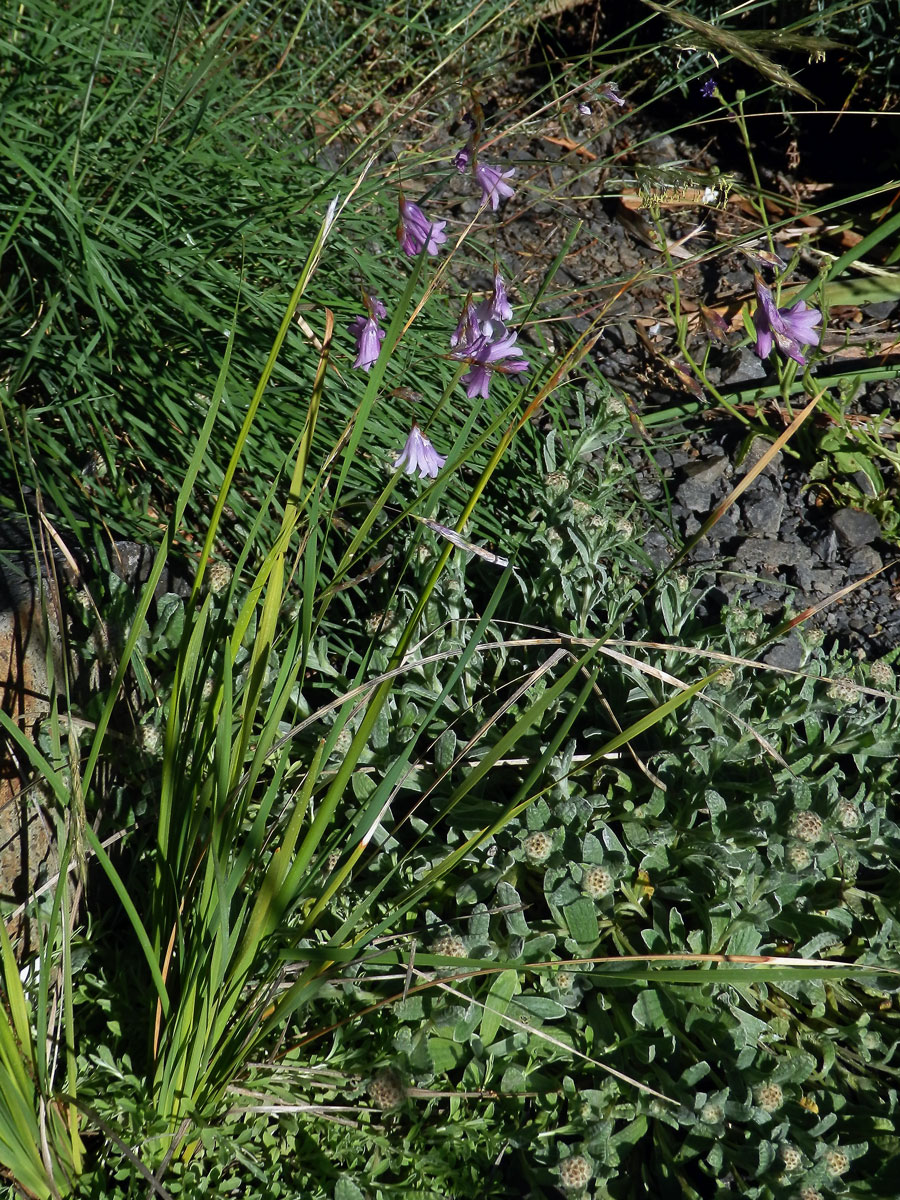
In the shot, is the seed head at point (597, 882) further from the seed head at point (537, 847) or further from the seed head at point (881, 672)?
the seed head at point (881, 672)

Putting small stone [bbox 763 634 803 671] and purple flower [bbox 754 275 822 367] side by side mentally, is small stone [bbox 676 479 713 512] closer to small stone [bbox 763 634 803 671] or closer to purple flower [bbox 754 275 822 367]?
small stone [bbox 763 634 803 671]

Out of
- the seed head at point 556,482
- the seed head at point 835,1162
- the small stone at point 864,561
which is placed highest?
the seed head at point 556,482

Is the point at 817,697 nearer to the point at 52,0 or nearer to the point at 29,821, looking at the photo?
the point at 29,821

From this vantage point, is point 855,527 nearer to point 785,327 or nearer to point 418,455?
point 785,327

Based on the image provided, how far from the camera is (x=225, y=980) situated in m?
1.25

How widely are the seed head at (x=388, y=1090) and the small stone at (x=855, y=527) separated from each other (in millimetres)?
1803

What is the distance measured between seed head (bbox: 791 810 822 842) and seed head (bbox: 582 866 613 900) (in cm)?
32

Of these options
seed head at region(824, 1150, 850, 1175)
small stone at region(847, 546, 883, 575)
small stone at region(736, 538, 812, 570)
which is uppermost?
small stone at region(736, 538, 812, 570)

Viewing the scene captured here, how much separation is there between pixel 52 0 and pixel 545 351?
1.55 metres

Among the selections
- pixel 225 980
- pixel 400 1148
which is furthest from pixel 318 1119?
pixel 225 980

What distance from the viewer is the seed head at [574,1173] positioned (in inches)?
51.0

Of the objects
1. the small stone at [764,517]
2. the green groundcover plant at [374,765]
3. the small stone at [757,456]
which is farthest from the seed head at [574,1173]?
the small stone at [757,456]

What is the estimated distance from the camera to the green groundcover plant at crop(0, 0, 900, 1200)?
1.24 metres

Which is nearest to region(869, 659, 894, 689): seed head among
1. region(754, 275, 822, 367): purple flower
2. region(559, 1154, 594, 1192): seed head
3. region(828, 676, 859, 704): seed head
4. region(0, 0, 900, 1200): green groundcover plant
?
region(0, 0, 900, 1200): green groundcover plant
